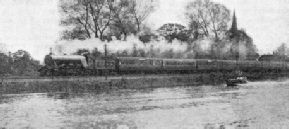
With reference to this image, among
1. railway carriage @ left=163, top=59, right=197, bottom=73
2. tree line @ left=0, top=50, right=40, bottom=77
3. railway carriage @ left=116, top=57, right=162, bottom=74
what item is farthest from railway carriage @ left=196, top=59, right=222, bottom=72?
tree line @ left=0, top=50, right=40, bottom=77

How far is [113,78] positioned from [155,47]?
22203 mm

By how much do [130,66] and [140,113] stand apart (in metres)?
27.0

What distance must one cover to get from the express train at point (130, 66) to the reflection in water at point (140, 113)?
465 inches

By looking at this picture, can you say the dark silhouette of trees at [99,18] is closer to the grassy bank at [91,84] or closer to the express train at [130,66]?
the express train at [130,66]

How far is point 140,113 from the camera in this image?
20531 millimetres

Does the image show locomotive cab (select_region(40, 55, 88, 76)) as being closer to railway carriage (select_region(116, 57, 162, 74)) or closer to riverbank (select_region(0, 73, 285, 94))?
riverbank (select_region(0, 73, 285, 94))

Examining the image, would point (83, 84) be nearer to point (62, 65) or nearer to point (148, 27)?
point (62, 65)

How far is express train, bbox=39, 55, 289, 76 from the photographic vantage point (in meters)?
39.7

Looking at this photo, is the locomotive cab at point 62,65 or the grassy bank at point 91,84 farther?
the locomotive cab at point 62,65

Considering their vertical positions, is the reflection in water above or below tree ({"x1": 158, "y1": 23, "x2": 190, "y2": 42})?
below

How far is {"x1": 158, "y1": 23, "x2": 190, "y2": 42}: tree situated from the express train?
16412 mm

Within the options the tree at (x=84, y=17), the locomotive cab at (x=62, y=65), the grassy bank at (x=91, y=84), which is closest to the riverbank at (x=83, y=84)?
the grassy bank at (x=91, y=84)

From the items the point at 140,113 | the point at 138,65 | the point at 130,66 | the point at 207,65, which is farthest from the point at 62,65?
the point at 207,65

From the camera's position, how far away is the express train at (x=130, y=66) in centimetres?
3966
